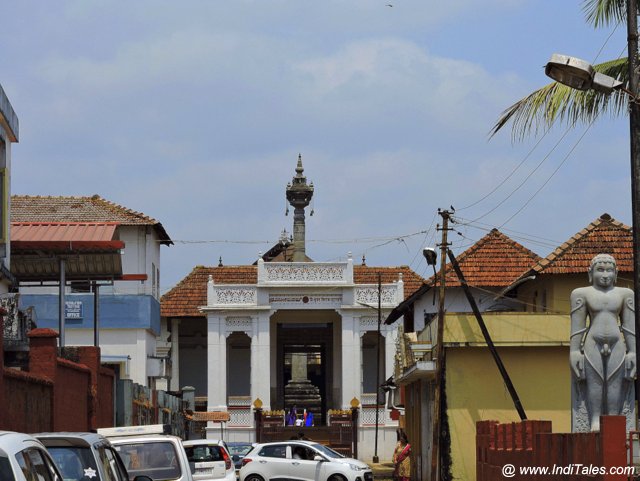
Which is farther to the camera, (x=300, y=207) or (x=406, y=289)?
(x=300, y=207)

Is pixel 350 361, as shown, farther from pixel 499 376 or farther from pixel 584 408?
pixel 584 408

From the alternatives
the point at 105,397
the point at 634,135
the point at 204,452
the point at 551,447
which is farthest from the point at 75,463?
the point at 105,397

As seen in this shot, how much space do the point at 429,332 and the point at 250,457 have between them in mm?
7817

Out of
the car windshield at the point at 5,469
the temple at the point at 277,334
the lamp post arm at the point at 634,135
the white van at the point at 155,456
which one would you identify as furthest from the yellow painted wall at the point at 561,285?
the car windshield at the point at 5,469

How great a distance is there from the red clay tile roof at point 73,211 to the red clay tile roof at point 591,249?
64.3ft

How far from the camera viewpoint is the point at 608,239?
137 ft

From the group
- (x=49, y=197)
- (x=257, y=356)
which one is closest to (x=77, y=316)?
(x=49, y=197)

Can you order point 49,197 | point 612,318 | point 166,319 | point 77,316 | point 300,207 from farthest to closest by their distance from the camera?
point 300,207 → point 166,319 → point 49,197 → point 77,316 → point 612,318

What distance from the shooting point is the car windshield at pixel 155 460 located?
64.4 ft

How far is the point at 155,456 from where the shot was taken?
19828mm

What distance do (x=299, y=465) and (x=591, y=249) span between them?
1169cm

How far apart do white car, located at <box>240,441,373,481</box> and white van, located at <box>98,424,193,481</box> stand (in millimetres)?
15763

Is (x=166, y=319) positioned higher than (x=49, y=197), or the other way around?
(x=49, y=197)

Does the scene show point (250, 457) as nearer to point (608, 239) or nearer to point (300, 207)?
point (608, 239)
